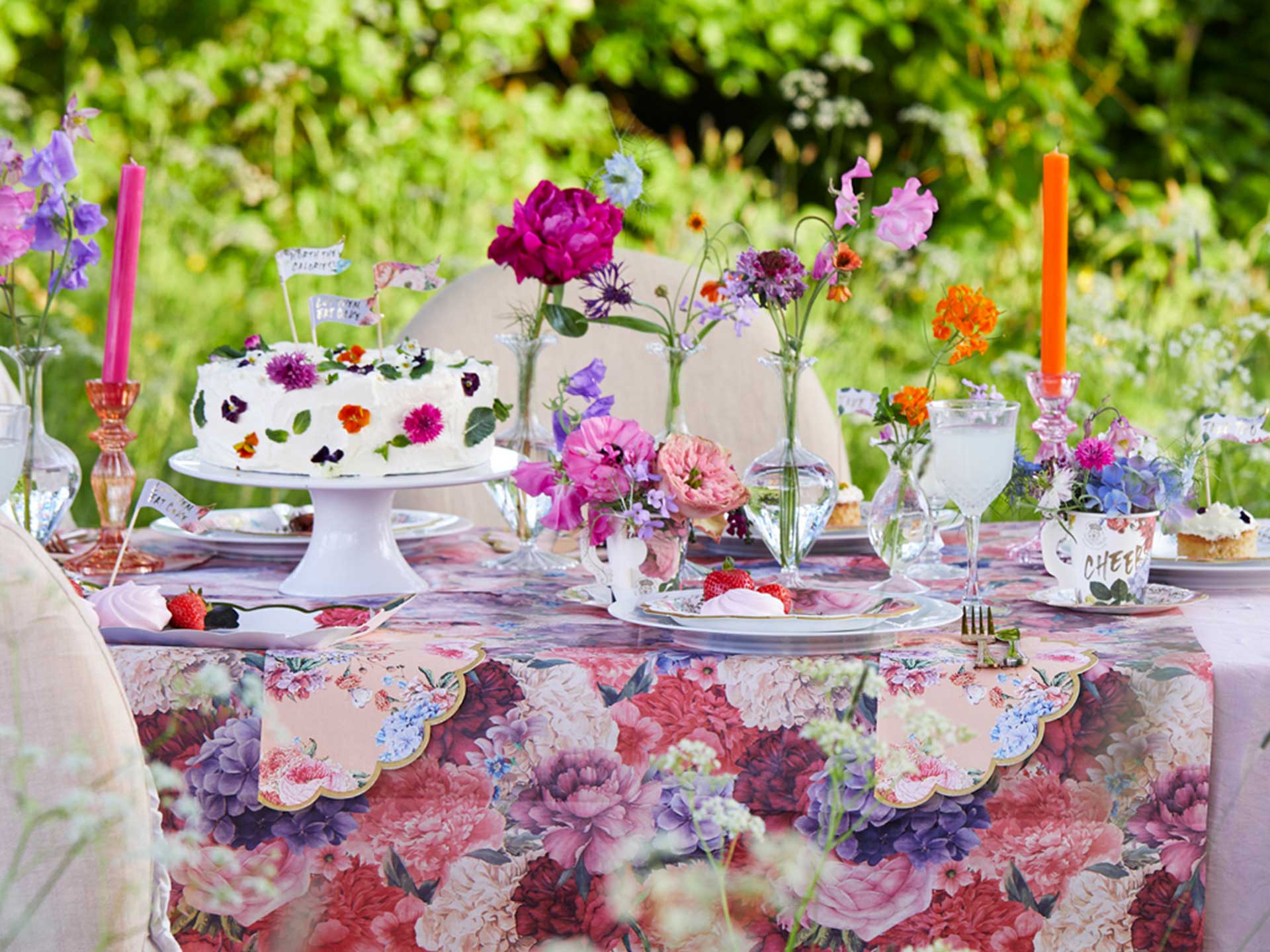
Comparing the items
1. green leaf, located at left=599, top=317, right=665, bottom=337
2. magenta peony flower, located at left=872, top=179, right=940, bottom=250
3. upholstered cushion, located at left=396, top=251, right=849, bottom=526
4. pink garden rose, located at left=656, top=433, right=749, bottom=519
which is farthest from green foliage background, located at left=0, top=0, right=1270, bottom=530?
pink garden rose, located at left=656, top=433, right=749, bottom=519

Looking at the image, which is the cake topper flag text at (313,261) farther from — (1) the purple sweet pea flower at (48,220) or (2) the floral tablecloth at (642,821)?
(2) the floral tablecloth at (642,821)

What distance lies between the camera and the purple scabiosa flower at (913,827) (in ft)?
3.32

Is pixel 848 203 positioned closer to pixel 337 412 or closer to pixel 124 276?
pixel 337 412

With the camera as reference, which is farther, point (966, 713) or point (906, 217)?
point (906, 217)

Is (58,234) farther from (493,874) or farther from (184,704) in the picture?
(493,874)

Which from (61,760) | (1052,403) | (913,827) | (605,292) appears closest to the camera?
(61,760)

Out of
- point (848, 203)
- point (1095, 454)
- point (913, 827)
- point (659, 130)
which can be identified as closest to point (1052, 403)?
point (1095, 454)

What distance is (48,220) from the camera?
4.77ft

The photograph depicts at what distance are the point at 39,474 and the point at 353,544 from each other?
1.09 feet

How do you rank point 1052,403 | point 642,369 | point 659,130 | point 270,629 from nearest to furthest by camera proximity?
point 270,629
point 1052,403
point 642,369
point 659,130

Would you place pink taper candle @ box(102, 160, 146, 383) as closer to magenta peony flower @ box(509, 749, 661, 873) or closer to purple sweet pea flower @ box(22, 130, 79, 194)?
purple sweet pea flower @ box(22, 130, 79, 194)

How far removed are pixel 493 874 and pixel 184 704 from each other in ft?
0.81

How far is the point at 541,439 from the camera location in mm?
1479

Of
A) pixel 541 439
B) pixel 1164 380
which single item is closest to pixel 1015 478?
pixel 541 439
